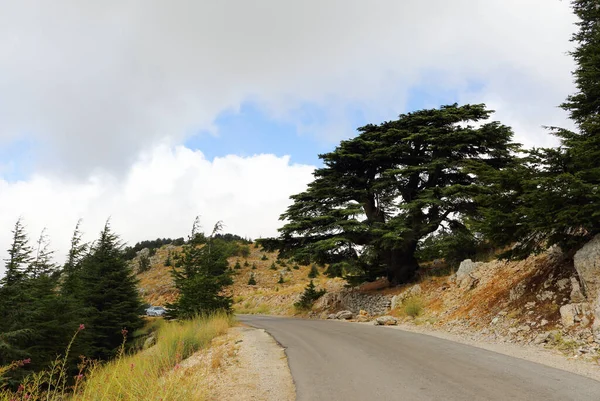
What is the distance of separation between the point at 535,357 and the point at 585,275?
10.7ft

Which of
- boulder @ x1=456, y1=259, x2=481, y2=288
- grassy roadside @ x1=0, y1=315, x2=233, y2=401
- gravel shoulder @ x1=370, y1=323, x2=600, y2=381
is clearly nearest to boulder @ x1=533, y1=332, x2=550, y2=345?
gravel shoulder @ x1=370, y1=323, x2=600, y2=381

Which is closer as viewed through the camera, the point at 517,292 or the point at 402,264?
the point at 517,292

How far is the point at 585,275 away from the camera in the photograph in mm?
9461

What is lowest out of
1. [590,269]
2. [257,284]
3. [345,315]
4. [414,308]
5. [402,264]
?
[345,315]

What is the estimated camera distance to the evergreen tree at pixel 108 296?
19625 millimetres

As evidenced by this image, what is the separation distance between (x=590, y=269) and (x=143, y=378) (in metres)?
10.7

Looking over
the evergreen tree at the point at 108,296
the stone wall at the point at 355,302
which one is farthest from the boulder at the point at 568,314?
the evergreen tree at the point at 108,296

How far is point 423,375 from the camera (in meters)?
6.56

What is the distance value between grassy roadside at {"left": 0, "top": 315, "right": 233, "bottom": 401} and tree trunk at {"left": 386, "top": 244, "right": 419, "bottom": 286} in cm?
1112

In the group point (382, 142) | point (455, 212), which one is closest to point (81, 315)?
point (382, 142)

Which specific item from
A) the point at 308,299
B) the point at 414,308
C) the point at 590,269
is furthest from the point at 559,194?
the point at 308,299

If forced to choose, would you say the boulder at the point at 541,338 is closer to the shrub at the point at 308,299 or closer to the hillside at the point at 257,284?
the shrub at the point at 308,299

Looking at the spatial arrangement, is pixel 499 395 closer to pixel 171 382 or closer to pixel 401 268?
pixel 171 382

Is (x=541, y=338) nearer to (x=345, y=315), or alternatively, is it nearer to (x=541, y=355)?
(x=541, y=355)
